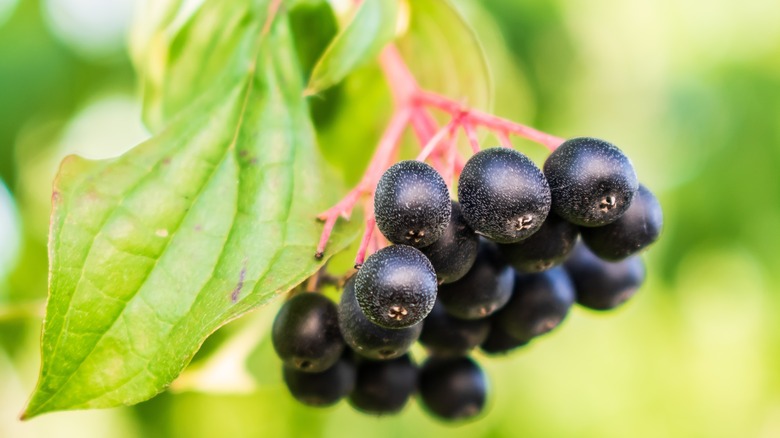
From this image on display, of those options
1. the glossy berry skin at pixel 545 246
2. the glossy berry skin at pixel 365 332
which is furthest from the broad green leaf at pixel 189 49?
the glossy berry skin at pixel 545 246

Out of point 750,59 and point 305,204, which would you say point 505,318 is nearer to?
point 305,204

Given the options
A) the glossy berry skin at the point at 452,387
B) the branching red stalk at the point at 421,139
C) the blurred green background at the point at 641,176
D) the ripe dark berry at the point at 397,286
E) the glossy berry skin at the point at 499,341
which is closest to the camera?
the ripe dark berry at the point at 397,286

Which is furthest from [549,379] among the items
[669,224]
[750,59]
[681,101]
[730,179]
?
[750,59]

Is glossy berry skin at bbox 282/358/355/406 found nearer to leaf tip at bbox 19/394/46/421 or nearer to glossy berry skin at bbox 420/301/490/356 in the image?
glossy berry skin at bbox 420/301/490/356

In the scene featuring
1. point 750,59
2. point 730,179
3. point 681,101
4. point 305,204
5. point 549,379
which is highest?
point 305,204

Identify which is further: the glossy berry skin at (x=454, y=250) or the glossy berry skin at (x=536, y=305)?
the glossy berry skin at (x=536, y=305)

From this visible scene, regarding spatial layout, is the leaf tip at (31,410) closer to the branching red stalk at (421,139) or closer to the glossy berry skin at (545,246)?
the branching red stalk at (421,139)
